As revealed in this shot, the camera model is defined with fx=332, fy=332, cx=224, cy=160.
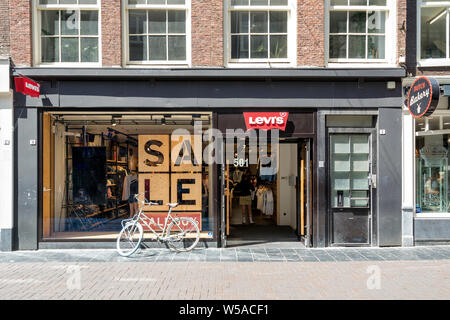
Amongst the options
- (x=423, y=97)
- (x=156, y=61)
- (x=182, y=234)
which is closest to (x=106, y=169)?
(x=182, y=234)

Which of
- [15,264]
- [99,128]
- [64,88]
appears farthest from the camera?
[99,128]

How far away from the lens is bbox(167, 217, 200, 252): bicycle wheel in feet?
27.1

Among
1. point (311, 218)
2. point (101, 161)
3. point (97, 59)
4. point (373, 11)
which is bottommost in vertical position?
point (311, 218)

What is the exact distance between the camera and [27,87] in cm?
777

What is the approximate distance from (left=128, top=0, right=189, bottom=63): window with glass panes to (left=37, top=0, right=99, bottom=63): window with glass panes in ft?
3.16

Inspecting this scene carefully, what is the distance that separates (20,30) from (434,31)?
10.8 metres

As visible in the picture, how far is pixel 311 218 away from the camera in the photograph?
8.64 meters

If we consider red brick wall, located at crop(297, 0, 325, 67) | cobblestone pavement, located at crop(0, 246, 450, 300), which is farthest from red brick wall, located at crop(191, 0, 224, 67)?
cobblestone pavement, located at crop(0, 246, 450, 300)

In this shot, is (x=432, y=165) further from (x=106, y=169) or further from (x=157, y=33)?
(x=106, y=169)

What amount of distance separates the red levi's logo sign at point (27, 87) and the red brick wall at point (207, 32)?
12.8 ft

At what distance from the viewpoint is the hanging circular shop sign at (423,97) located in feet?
24.3

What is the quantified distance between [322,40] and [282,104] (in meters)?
1.93
